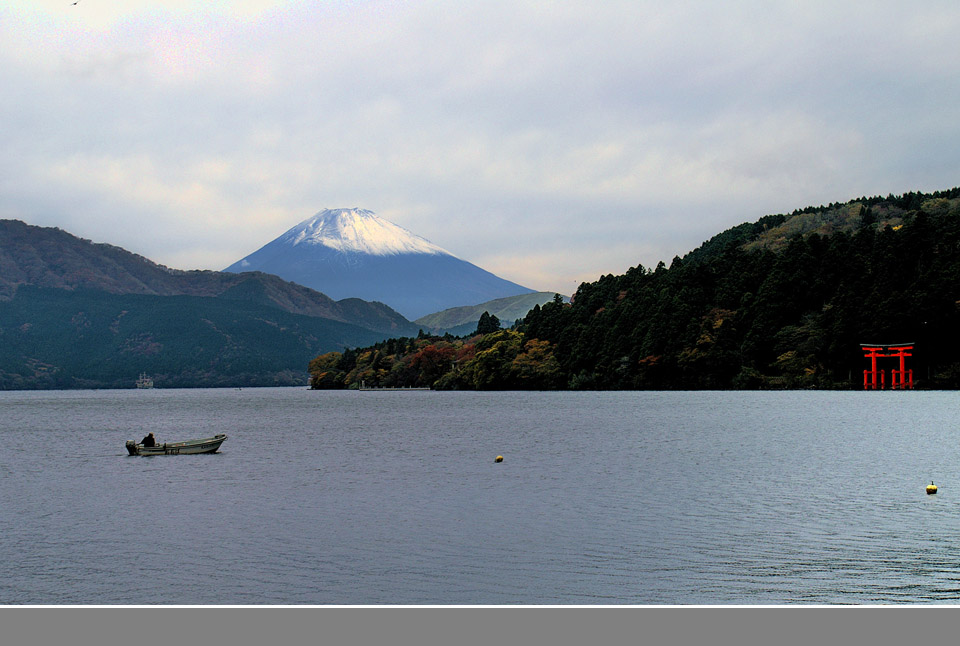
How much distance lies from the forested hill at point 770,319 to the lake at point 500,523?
74017mm

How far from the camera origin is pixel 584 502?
33344 mm

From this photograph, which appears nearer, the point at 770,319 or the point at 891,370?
the point at 891,370

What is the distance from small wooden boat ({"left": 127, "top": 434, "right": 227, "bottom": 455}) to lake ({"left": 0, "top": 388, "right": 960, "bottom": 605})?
1345mm

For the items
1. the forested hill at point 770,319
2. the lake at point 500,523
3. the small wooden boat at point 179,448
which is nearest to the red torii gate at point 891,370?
the forested hill at point 770,319

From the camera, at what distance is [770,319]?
14650cm

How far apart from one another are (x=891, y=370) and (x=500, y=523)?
404ft

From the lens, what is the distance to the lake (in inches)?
802

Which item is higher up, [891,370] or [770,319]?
[770,319]

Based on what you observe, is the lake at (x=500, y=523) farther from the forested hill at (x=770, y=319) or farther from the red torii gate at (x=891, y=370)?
the forested hill at (x=770, y=319)

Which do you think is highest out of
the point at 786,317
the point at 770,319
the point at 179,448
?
the point at 786,317

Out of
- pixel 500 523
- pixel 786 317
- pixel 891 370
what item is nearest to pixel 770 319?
pixel 786 317

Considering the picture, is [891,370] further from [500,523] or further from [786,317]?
[500,523]

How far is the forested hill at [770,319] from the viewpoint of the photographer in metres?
129

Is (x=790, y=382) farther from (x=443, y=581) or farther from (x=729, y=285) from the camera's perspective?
(x=443, y=581)
